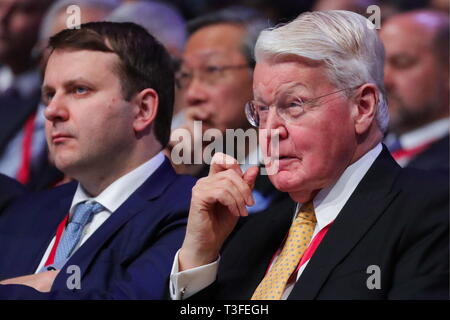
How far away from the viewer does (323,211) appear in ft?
7.14

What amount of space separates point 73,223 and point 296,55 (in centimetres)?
Result: 88

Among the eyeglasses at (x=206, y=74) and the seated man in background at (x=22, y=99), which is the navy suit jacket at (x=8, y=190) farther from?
the eyeglasses at (x=206, y=74)

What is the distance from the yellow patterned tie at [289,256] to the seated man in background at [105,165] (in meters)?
0.31

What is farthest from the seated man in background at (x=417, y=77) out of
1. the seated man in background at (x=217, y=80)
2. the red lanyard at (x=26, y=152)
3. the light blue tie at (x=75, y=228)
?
the red lanyard at (x=26, y=152)

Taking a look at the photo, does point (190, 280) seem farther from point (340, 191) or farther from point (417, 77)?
point (417, 77)

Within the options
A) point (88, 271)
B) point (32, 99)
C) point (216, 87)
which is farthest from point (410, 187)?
point (32, 99)

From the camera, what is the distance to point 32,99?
3818 millimetres

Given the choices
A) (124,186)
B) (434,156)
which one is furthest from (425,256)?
(434,156)

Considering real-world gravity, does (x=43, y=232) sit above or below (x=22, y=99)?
below

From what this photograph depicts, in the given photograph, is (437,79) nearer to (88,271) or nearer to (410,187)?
(410,187)

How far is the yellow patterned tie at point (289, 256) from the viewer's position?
6.99 ft

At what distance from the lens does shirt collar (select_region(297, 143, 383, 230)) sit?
2166 millimetres

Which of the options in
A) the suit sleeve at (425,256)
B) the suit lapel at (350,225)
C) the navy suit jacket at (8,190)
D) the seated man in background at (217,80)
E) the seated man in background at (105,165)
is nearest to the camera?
the suit sleeve at (425,256)

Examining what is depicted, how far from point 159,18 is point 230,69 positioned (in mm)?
521
